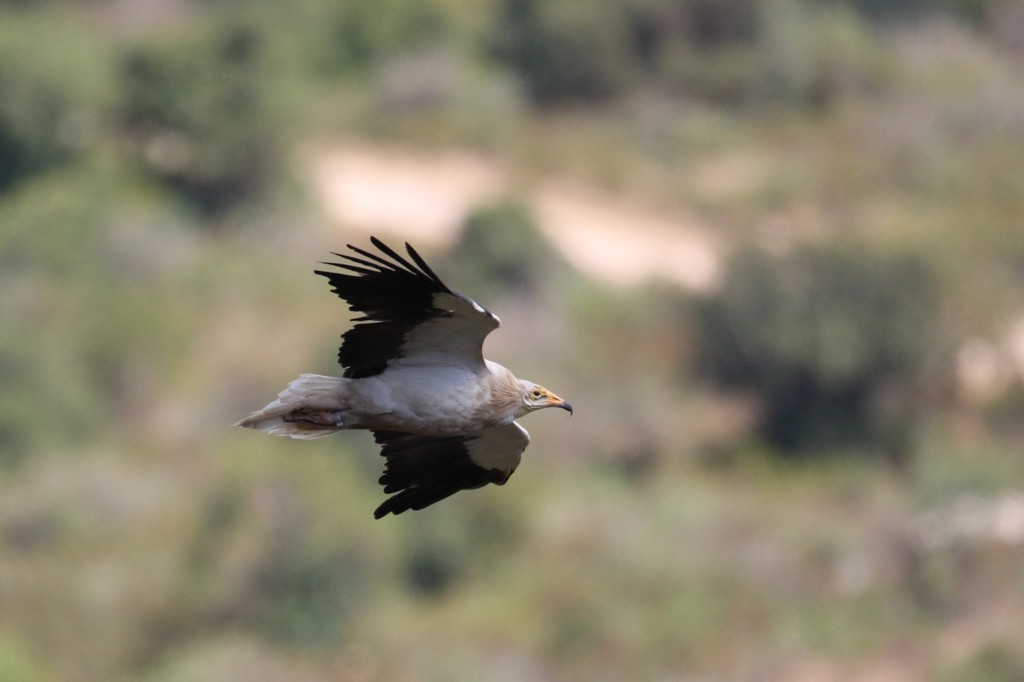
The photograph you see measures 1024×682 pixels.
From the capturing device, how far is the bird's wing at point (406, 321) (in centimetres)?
1013

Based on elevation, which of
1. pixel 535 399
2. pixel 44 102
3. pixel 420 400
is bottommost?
pixel 420 400

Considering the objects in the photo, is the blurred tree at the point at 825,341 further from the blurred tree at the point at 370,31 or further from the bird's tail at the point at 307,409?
the bird's tail at the point at 307,409

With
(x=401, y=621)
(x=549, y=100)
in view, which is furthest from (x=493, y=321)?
(x=549, y=100)

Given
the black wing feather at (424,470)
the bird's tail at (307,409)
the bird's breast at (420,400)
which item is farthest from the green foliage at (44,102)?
the bird's breast at (420,400)

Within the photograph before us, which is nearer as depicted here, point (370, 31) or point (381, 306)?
point (381, 306)

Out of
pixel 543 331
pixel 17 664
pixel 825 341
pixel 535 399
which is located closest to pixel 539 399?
pixel 535 399

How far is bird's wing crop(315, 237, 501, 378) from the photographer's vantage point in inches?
399

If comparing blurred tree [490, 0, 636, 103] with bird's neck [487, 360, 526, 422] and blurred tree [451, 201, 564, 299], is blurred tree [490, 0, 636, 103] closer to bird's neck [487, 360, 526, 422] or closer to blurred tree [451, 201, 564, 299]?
blurred tree [451, 201, 564, 299]

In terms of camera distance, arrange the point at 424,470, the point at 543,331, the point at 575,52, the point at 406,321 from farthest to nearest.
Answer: the point at 575,52 < the point at 543,331 < the point at 424,470 < the point at 406,321

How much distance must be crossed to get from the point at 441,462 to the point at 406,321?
1289mm

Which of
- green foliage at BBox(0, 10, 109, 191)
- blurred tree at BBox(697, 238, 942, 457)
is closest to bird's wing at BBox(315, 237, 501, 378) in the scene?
blurred tree at BBox(697, 238, 942, 457)

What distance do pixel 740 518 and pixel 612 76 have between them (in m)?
17.5

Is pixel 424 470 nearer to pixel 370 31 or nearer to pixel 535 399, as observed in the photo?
pixel 535 399

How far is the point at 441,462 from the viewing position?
1148cm
